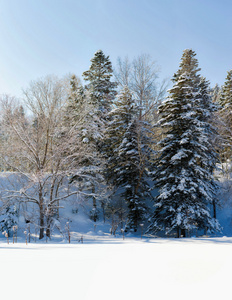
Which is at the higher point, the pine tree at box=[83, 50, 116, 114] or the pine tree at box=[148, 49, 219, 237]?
the pine tree at box=[83, 50, 116, 114]

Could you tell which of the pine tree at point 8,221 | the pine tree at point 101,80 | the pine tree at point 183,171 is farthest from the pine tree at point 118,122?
the pine tree at point 8,221

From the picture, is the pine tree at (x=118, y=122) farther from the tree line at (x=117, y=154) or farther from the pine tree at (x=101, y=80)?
the pine tree at (x=101, y=80)

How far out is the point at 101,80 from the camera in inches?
779

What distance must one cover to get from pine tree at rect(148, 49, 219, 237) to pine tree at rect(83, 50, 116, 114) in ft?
21.6

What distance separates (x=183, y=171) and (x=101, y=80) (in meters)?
12.1

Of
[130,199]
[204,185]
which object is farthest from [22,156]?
[204,185]

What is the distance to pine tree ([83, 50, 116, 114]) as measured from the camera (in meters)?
19.4
